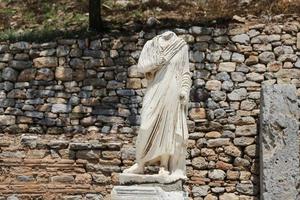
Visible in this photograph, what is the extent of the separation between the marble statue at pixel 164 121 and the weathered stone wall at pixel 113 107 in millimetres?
4264

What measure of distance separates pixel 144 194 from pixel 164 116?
2.85ft

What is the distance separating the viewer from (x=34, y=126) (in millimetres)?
12656

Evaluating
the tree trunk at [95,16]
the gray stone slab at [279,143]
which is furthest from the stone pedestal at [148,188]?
the tree trunk at [95,16]

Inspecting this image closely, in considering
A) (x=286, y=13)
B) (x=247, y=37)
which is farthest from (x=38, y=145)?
(x=286, y=13)

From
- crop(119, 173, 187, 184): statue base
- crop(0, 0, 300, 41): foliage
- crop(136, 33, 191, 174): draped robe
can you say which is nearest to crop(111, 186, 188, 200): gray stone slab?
crop(119, 173, 187, 184): statue base

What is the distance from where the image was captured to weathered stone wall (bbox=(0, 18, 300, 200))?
11930 millimetres

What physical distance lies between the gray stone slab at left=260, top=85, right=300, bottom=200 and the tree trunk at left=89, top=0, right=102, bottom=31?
3401 millimetres

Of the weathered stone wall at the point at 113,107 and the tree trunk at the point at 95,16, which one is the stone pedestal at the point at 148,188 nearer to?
the weathered stone wall at the point at 113,107

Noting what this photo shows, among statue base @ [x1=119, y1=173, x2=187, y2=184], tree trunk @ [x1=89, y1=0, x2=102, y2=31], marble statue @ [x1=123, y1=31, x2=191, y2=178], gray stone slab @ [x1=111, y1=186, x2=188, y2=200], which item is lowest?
gray stone slab @ [x1=111, y1=186, x2=188, y2=200]

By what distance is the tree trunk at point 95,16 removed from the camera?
13219mm

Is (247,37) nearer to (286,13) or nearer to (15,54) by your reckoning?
(286,13)

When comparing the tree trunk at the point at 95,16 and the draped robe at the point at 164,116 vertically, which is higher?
the tree trunk at the point at 95,16

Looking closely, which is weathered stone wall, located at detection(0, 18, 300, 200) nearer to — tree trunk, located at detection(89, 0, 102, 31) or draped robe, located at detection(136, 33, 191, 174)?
tree trunk, located at detection(89, 0, 102, 31)

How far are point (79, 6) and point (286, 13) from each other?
4.06 m
